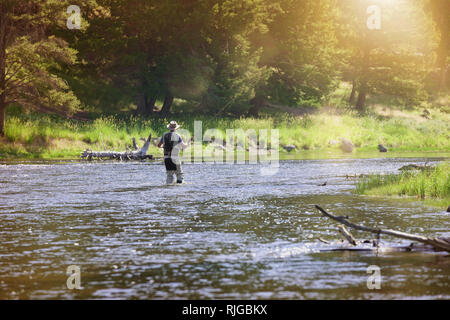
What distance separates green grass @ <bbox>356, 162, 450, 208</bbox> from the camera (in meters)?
19.0

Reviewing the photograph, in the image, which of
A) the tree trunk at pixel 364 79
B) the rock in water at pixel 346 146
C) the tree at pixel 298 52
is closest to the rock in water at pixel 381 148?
the rock in water at pixel 346 146

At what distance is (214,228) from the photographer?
1418 cm

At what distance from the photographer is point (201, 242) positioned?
12.5 metres

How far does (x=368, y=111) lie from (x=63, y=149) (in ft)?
118

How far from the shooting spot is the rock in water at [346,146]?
48.9 m

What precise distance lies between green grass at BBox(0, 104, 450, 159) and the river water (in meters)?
14.6

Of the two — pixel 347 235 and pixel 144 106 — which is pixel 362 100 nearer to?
pixel 144 106

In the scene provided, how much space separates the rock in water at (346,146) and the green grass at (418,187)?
26509 millimetres

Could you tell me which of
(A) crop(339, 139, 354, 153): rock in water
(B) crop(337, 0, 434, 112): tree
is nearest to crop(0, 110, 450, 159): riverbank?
(A) crop(339, 139, 354, 153): rock in water

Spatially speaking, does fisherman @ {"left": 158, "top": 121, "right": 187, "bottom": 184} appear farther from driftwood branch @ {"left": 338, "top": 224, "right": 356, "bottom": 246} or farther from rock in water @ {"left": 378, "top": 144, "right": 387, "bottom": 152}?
rock in water @ {"left": 378, "top": 144, "right": 387, "bottom": 152}

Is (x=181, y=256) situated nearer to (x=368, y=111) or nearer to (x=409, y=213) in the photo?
(x=409, y=213)

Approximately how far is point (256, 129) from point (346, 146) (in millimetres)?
6456

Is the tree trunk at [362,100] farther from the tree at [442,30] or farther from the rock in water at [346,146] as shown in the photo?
the tree at [442,30]

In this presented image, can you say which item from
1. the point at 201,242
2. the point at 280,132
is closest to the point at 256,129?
the point at 280,132
